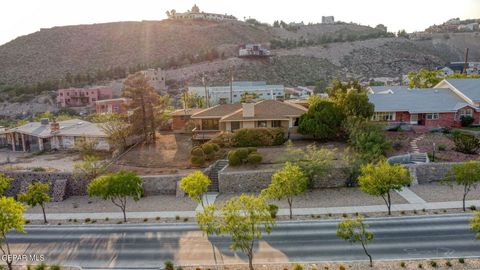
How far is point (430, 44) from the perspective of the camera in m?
137

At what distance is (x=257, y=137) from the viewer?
122 feet

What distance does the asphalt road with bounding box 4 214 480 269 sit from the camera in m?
18.6

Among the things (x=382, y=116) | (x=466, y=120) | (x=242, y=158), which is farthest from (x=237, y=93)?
(x=242, y=158)

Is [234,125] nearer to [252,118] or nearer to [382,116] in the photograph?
[252,118]

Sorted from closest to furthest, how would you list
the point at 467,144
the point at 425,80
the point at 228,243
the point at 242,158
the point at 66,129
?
the point at 228,243 → the point at 242,158 → the point at 467,144 → the point at 66,129 → the point at 425,80

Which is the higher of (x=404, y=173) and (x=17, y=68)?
(x=17, y=68)

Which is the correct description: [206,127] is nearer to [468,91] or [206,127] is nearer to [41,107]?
[468,91]

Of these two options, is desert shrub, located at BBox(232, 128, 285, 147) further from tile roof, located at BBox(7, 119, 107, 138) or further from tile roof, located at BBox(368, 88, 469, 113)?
tile roof, located at BBox(7, 119, 107, 138)

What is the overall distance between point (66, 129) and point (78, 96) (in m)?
40.0

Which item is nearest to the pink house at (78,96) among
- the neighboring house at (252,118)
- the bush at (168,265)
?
the neighboring house at (252,118)

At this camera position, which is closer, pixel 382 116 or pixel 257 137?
pixel 257 137

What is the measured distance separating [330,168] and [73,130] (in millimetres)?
30406

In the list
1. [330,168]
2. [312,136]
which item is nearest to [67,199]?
[330,168]

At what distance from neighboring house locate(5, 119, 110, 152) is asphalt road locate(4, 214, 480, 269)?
1875 centimetres
